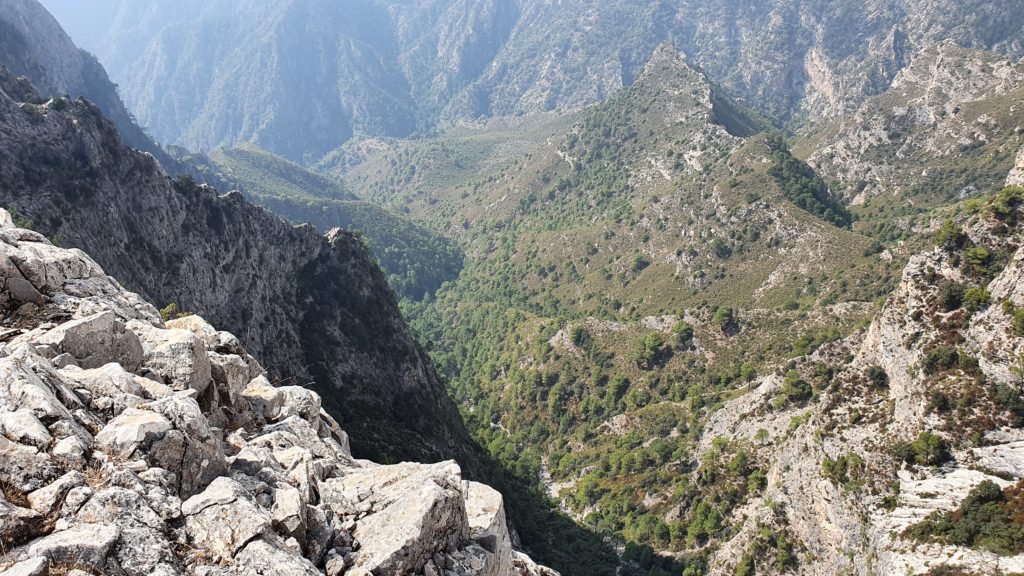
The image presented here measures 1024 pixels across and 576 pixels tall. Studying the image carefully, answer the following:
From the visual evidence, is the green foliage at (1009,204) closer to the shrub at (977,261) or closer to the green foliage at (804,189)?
the shrub at (977,261)

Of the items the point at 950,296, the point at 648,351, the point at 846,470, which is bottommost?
the point at 846,470

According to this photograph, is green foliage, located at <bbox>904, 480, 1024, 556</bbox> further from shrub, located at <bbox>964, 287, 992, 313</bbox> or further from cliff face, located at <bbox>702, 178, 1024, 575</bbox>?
shrub, located at <bbox>964, 287, 992, 313</bbox>

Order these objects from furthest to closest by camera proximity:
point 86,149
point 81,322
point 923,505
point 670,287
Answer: point 670,287
point 86,149
point 923,505
point 81,322

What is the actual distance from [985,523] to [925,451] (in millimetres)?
10626

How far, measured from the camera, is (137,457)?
19609 mm

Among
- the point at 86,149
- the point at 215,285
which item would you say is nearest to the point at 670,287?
the point at 215,285

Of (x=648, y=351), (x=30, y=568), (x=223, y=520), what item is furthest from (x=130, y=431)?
(x=648, y=351)

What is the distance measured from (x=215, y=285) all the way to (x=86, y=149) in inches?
1081

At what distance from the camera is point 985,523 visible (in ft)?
193

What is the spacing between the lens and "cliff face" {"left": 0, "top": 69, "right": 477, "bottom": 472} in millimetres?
80438

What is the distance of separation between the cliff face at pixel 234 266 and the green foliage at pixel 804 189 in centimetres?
13140

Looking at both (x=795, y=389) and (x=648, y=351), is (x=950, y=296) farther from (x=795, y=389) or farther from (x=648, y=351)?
(x=648, y=351)

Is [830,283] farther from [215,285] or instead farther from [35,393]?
[35,393]

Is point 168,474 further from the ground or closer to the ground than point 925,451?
closer to the ground
